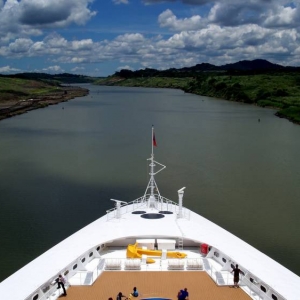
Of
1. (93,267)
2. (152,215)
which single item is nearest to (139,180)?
(152,215)

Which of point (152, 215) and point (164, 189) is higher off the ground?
point (152, 215)

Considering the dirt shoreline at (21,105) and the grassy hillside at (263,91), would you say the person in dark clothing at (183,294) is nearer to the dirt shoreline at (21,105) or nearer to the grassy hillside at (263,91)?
the grassy hillside at (263,91)

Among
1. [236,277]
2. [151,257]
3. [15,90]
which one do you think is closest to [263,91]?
[15,90]

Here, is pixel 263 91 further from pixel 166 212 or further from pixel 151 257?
pixel 151 257

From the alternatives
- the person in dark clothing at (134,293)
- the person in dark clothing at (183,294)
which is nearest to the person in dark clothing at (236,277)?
the person in dark clothing at (183,294)

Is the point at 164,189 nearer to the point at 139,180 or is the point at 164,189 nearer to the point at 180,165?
the point at 139,180

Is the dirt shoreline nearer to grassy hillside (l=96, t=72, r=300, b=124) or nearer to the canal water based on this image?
the canal water
